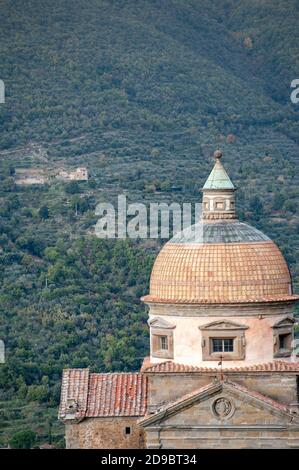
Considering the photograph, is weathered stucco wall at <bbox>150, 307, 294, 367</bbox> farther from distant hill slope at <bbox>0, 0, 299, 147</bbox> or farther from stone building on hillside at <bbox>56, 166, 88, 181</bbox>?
distant hill slope at <bbox>0, 0, 299, 147</bbox>

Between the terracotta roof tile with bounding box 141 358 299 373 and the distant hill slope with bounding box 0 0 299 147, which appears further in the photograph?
the distant hill slope with bounding box 0 0 299 147

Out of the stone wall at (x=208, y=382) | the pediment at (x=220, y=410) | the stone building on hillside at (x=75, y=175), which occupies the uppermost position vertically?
the stone building on hillside at (x=75, y=175)

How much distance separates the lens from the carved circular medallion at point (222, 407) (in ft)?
185

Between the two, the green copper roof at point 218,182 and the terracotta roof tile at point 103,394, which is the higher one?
the green copper roof at point 218,182

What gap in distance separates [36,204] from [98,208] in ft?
17.2

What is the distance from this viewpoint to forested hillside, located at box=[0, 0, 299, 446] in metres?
92.7

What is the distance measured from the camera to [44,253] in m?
107

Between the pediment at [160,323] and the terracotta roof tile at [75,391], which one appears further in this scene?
the pediment at [160,323]

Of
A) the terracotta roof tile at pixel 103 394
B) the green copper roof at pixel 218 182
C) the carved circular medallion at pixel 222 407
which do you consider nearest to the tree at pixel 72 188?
the green copper roof at pixel 218 182

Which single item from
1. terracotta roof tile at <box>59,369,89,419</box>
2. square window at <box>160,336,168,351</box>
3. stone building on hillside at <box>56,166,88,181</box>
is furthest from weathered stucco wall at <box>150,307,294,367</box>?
stone building on hillside at <box>56,166,88,181</box>

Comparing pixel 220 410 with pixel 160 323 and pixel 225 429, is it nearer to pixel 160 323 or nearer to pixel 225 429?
pixel 225 429

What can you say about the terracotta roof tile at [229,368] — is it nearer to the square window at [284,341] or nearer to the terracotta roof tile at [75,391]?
the square window at [284,341]

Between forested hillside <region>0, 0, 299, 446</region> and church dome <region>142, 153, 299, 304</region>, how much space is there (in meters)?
20.3

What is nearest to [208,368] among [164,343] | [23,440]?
[164,343]
